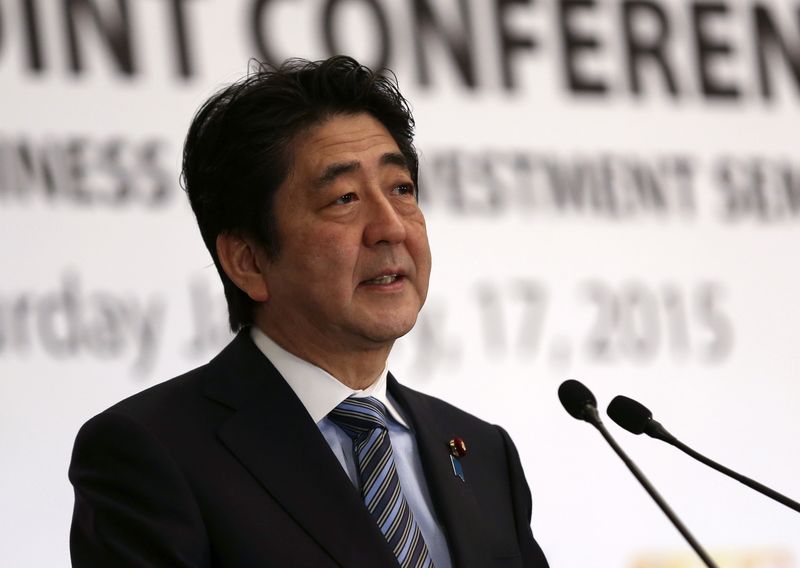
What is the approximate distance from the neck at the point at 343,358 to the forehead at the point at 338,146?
0.30 meters

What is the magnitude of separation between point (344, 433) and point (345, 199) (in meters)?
0.40

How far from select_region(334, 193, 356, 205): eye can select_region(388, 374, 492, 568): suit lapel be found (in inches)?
14.6

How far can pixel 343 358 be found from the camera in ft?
7.22

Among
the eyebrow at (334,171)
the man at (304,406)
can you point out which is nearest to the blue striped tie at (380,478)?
the man at (304,406)

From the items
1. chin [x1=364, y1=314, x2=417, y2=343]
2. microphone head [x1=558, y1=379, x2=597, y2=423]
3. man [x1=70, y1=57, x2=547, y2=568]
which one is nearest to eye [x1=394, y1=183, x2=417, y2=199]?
man [x1=70, y1=57, x2=547, y2=568]

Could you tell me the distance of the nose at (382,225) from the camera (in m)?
2.15

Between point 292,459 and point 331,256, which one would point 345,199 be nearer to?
point 331,256

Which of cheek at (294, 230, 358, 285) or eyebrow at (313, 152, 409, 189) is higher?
eyebrow at (313, 152, 409, 189)

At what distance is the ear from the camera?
88.8 inches

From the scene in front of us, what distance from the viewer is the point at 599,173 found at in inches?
156

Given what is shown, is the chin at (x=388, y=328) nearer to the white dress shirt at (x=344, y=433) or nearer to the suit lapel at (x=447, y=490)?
the white dress shirt at (x=344, y=433)

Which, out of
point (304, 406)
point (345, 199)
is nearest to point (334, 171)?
point (345, 199)

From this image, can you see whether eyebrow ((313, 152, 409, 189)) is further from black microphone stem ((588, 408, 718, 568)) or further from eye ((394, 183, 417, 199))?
black microphone stem ((588, 408, 718, 568))

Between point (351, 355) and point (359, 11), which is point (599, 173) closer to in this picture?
point (359, 11)
